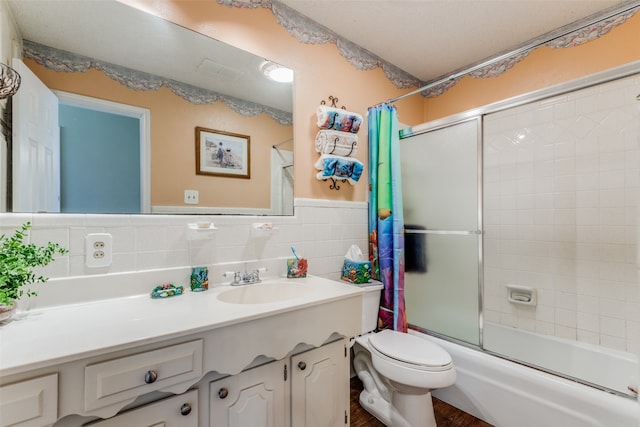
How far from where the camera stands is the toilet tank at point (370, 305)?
182 cm

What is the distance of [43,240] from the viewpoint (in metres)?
1.06

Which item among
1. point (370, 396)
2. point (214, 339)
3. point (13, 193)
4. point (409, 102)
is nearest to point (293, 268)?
point (214, 339)

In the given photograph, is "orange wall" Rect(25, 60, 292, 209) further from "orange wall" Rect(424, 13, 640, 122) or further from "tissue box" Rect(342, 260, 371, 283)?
"orange wall" Rect(424, 13, 640, 122)

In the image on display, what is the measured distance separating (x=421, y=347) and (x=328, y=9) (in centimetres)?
213

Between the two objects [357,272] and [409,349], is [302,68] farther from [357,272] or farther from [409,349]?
[409,349]

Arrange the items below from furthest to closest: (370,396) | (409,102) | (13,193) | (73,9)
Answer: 1. (409,102)
2. (370,396)
3. (73,9)
4. (13,193)

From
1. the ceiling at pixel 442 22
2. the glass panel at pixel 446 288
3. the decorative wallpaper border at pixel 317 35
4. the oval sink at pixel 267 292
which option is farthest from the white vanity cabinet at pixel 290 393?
the ceiling at pixel 442 22

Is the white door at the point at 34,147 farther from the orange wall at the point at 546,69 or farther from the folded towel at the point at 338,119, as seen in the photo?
the orange wall at the point at 546,69

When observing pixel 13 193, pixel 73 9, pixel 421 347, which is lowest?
pixel 421 347

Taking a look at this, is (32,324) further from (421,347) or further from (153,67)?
(421,347)

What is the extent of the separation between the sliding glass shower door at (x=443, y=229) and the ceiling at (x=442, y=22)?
2.33ft

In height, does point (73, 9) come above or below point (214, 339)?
above

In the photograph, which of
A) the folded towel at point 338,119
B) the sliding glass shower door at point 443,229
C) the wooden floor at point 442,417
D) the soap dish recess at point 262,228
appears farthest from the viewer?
the sliding glass shower door at point 443,229

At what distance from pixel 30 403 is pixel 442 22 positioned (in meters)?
2.68
